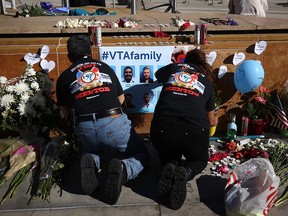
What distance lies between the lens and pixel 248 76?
4.30m

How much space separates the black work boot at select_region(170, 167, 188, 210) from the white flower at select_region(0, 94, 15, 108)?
1922mm

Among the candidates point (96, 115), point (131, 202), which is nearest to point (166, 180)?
point (131, 202)

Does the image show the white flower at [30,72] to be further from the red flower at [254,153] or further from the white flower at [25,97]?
the red flower at [254,153]

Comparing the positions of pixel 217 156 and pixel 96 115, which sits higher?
pixel 96 115

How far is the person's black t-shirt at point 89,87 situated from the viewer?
11.4 feet

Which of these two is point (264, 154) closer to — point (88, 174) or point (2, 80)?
point (88, 174)

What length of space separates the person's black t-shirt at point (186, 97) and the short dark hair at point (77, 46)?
2.89ft

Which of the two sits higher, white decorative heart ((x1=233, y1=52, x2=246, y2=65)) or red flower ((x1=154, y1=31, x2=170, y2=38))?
red flower ((x1=154, y1=31, x2=170, y2=38))

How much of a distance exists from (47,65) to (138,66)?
3.63 feet

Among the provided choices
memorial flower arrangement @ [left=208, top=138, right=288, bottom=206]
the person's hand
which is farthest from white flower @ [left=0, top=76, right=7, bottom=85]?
memorial flower arrangement @ [left=208, top=138, right=288, bottom=206]

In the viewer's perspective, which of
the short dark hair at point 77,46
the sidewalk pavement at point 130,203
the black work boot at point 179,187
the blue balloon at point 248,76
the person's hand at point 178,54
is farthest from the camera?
the person's hand at point 178,54

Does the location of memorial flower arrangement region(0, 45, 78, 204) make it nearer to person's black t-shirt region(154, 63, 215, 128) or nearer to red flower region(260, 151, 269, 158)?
person's black t-shirt region(154, 63, 215, 128)

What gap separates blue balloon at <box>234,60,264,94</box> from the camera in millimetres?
4297

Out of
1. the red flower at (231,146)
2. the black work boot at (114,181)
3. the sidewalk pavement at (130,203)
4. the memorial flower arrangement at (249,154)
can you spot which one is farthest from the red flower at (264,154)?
the black work boot at (114,181)
